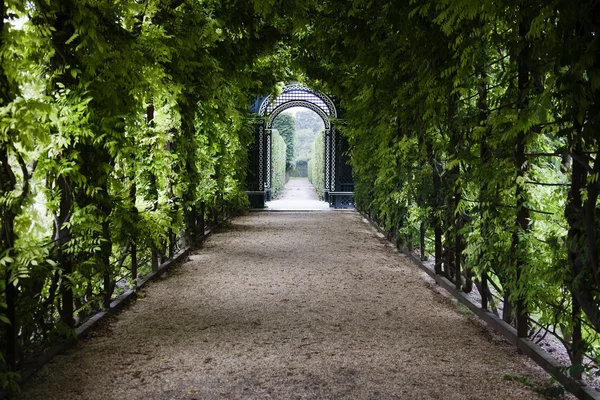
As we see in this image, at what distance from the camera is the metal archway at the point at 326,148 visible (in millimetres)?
18688

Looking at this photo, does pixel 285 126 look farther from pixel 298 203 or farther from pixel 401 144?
pixel 401 144

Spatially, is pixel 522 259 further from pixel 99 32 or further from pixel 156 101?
pixel 156 101

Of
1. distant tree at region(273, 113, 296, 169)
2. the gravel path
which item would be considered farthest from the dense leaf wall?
distant tree at region(273, 113, 296, 169)

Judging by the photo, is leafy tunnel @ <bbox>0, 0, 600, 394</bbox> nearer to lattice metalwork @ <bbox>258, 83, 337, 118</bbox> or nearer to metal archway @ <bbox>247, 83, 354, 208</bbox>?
metal archway @ <bbox>247, 83, 354, 208</bbox>

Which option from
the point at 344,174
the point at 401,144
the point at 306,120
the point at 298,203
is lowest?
the point at 298,203

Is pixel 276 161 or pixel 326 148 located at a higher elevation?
pixel 326 148

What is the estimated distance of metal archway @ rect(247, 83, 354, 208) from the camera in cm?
1869

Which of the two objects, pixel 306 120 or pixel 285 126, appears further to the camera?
pixel 306 120

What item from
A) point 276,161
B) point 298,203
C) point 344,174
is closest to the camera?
point 344,174

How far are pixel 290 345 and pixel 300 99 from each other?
16163 mm

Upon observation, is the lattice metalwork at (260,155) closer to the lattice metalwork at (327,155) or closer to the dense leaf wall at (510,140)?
the lattice metalwork at (327,155)

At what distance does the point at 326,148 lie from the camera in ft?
66.5

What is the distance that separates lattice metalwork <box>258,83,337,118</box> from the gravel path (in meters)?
12.7

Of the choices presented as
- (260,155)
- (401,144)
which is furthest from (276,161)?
(401,144)
